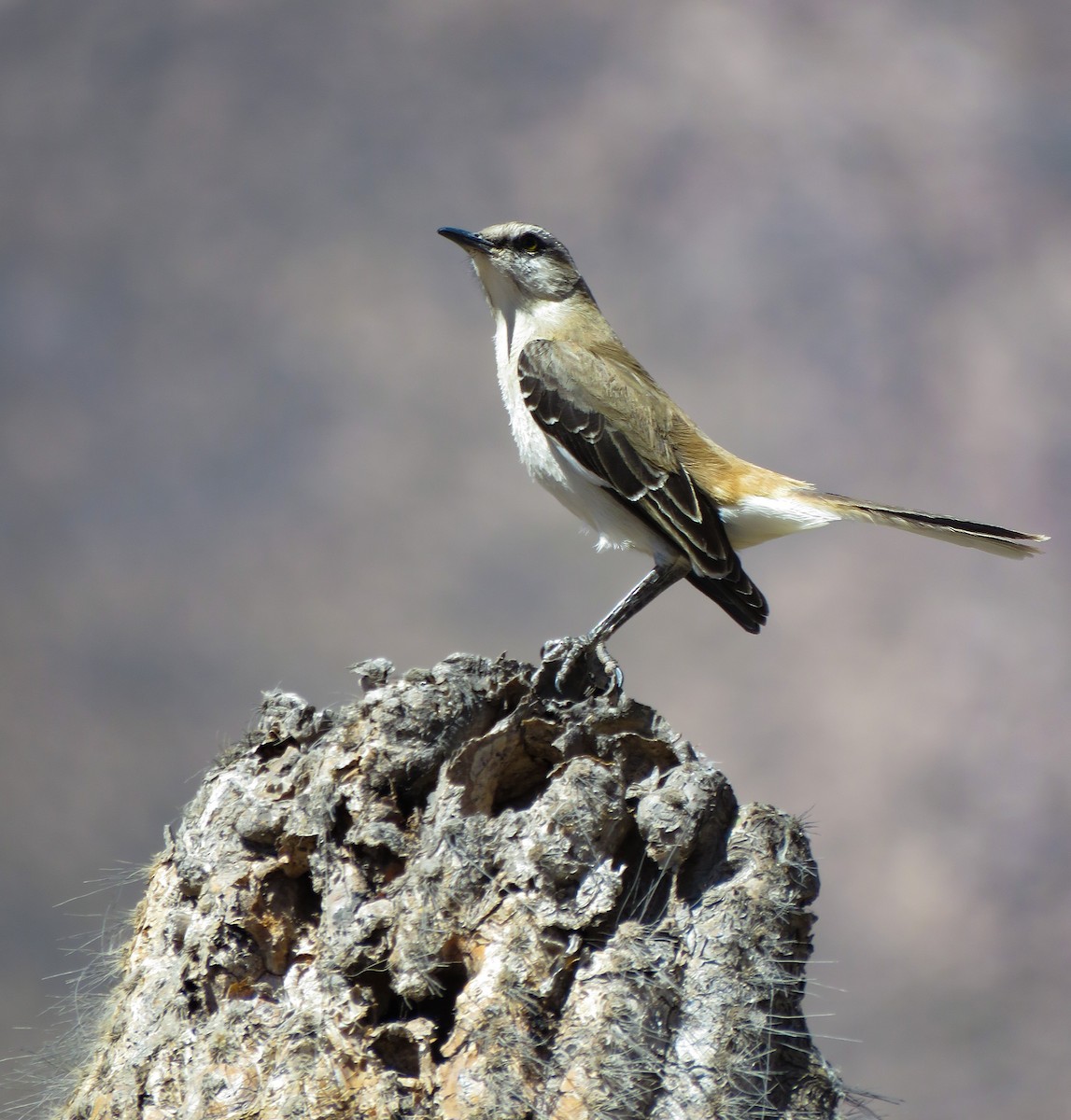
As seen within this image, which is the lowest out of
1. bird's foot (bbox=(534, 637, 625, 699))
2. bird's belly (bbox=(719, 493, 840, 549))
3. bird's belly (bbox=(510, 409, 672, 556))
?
bird's foot (bbox=(534, 637, 625, 699))

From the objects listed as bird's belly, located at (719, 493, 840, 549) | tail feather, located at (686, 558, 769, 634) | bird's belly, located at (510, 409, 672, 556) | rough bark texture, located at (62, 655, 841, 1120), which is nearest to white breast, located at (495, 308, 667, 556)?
bird's belly, located at (510, 409, 672, 556)

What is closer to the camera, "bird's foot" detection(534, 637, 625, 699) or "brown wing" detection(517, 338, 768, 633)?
"bird's foot" detection(534, 637, 625, 699)

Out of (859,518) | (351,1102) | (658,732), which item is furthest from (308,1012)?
(859,518)

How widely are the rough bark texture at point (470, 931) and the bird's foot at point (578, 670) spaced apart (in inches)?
17.2

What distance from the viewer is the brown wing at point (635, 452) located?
5277 millimetres

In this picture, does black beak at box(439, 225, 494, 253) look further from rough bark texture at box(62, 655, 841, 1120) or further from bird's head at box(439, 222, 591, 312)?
rough bark texture at box(62, 655, 841, 1120)

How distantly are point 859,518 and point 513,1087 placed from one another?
3328mm

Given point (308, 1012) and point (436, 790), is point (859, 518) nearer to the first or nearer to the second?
point (436, 790)

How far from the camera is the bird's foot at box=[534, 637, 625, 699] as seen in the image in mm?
4074

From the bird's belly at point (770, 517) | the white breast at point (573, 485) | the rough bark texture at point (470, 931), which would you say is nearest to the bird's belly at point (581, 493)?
the white breast at point (573, 485)

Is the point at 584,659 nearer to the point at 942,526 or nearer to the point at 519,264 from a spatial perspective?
the point at 942,526

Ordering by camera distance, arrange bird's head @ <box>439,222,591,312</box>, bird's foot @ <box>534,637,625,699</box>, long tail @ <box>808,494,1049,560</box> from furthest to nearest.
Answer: bird's head @ <box>439,222,591,312</box>
long tail @ <box>808,494,1049,560</box>
bird's foot @ <box>534,637,625,699</box>

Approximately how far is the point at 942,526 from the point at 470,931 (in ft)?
10.0

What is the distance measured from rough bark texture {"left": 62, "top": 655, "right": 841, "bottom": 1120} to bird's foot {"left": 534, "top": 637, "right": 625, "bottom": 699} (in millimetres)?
436
